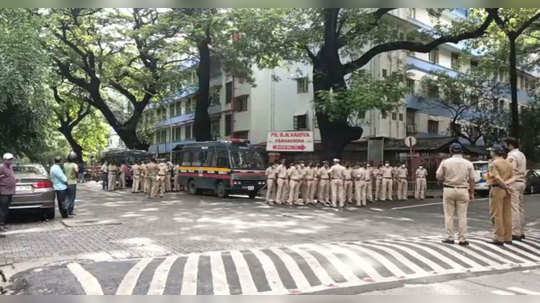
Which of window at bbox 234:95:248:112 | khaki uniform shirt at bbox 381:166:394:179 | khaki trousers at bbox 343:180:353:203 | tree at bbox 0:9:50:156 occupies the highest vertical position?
window at bbox 234:95:248:112

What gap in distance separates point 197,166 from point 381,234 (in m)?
13.6

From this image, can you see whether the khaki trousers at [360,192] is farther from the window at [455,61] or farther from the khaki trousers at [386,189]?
the window at [455,61]

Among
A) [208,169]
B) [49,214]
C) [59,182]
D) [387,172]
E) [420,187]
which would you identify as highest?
[208,169]

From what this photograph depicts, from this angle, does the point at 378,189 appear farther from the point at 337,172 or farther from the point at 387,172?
the point at 337,172

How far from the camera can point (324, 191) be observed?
749 inches

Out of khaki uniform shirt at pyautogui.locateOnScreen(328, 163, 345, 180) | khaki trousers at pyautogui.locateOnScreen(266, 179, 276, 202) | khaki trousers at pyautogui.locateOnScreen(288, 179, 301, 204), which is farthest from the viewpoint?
khaki trousers at pyautogui.locateOnScreen(266, 179, 276, 202)

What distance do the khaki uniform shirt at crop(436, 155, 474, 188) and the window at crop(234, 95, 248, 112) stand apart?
2928 cm

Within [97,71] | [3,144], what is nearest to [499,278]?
[3,144]

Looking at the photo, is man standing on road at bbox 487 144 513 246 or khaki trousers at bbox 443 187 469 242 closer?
khaki trousers at bbox 443 187 469 242

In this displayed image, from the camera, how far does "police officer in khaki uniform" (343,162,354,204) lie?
726 inches

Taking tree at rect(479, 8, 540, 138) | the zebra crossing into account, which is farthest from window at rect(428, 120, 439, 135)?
the zebra crossing

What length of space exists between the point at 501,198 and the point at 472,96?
24.7m

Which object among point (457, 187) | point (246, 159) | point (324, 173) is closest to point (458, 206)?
point (457, 187)

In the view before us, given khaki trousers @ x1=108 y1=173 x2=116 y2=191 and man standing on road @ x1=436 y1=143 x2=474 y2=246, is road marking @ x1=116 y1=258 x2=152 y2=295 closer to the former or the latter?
man standing on road @ x1=436 y1=143 x2=474 y2=246
